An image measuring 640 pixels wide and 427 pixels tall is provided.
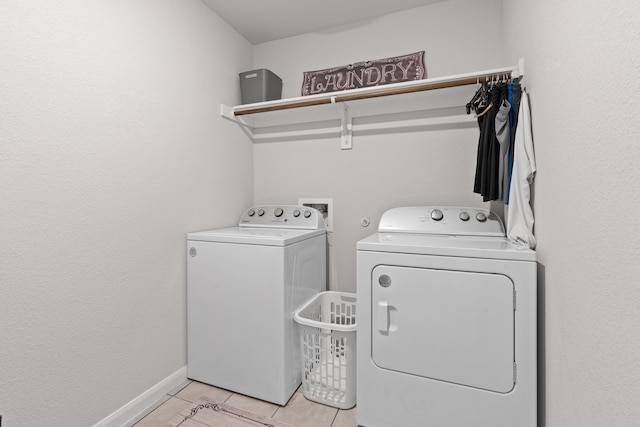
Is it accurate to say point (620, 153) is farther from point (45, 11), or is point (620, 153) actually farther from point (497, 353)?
point (45, 11)

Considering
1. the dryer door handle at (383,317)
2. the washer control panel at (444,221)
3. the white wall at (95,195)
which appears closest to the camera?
the white wall at (95,195)

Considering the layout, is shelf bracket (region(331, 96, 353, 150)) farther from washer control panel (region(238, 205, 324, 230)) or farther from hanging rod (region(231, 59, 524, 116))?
washer control panel (region(238, 205, 324, 230))

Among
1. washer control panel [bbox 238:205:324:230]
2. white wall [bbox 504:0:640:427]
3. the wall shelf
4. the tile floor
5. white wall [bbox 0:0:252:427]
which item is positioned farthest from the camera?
washer control panel [bbox 238:205:324:230]

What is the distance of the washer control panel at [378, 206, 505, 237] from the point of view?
1.68 metres

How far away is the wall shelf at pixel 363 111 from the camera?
179cm

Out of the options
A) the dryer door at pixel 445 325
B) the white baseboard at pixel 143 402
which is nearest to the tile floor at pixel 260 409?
the white baseboard at pixel 143 402

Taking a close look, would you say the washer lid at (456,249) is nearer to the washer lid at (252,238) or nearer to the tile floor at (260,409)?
the washer lid at (252,238)

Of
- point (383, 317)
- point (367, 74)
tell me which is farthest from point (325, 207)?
point (383, 317)

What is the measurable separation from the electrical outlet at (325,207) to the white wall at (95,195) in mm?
784

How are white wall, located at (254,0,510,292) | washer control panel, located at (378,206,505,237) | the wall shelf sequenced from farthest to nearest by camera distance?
white wall, located at (254,0,510,292)
the wall shelf
washer control panel, located at (378,206,505,237)

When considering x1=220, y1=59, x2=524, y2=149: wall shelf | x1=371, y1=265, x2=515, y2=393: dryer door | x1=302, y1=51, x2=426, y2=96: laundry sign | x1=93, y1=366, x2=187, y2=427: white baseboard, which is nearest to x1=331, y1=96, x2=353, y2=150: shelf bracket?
x1=220, y1=59, x2=524, y2=149: wall shelf

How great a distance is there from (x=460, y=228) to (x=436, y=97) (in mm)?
834

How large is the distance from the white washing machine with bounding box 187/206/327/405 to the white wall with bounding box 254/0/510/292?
536mm

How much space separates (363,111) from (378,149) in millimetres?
288
